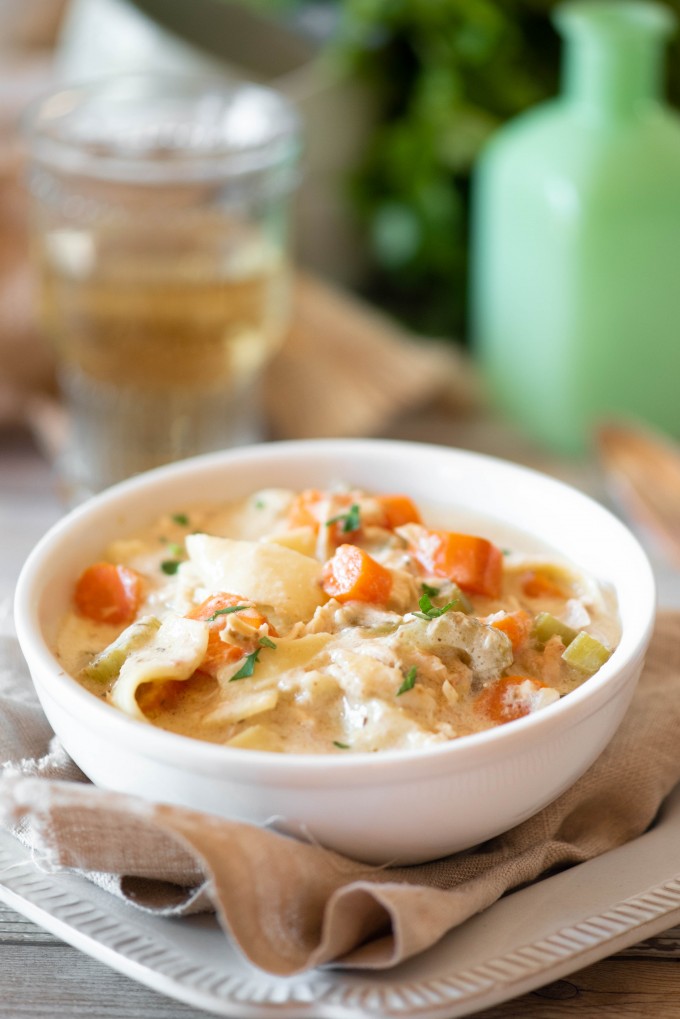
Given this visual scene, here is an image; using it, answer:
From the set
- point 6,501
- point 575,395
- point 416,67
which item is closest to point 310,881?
point 6,501

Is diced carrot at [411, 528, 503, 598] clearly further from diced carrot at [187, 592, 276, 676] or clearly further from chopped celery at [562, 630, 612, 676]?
diced carrot at [187, 592, 276, 676]

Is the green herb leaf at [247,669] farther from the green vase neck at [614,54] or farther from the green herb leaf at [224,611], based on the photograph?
the green vase neck at [614,54]

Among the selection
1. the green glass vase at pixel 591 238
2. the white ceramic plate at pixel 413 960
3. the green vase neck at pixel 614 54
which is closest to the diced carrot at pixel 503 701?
the white ceramic plate at pixel 413 960

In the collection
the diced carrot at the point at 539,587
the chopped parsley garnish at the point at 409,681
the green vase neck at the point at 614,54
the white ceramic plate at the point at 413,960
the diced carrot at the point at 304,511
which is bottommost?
the white ceramic plate at the point at 413,960

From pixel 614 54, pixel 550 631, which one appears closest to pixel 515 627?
pixel 550 631

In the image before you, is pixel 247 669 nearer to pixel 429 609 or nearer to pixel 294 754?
pixel 294 754

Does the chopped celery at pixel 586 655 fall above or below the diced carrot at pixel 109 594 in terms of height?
above

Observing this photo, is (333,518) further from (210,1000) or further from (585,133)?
(585,133)
